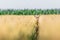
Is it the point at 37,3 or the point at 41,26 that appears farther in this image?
the point at 37,3

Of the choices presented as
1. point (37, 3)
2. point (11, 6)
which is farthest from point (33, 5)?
point (11, 6)

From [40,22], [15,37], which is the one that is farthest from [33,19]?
[15,37]

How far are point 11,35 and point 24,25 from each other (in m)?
0.10

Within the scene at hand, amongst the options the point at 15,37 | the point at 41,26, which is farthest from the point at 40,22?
the point at 15,37

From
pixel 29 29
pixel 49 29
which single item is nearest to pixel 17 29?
pixel 29 29

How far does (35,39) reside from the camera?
93 cm

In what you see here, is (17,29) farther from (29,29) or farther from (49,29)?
(49,29)

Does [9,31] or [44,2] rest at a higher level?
[44,2]

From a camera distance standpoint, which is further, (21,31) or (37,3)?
(37,3)

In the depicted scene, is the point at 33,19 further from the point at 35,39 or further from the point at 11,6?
the point at 11,6

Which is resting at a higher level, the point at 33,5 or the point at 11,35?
the point at 33,5

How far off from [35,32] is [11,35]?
143 millimetres

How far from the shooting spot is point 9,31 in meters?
0.92

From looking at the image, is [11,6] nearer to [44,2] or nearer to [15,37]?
[44,2]
